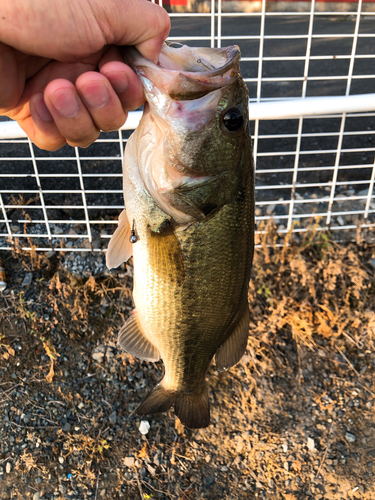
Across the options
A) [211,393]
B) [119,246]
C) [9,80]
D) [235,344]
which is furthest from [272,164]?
[9,80]

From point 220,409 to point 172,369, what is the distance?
1.36m

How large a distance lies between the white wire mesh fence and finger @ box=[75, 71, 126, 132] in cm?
121

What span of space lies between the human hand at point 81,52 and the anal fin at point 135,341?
76 centimetres

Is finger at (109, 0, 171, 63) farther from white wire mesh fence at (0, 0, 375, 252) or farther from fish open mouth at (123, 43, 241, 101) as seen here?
white wire mesh fence at (0, 0, 375, 252)

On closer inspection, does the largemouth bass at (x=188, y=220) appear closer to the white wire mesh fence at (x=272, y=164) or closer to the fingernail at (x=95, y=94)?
the fingernail at (x=95, y=94)

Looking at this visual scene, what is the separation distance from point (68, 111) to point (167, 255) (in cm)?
57

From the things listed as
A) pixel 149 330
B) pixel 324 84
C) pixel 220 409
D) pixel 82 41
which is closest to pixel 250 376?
pixel 220 409

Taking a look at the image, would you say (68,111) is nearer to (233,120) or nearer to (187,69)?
(187,69)

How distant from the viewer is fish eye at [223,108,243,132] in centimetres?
124

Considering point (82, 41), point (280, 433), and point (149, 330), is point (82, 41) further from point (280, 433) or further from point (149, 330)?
point (280, 433)

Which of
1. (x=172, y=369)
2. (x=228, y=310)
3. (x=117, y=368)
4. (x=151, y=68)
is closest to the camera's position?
(x=151, y=68)

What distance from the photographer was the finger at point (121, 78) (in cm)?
123

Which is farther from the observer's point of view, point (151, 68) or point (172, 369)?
point (172, 369)

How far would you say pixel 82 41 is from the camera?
3.93 feet
